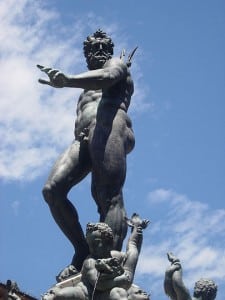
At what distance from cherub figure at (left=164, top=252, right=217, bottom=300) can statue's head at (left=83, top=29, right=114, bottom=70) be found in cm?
308

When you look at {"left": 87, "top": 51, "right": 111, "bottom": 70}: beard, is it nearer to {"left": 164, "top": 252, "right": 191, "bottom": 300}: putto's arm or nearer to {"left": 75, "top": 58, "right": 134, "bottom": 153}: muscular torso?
{"left": 75, "top": 58, "right": 134, "bottom": 153}: muscular torso

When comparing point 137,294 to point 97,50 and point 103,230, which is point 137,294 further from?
point 97,50

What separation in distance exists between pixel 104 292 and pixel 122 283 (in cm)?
21

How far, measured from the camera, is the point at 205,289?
39.2 ft

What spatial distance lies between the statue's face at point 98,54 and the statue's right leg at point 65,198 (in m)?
1.53

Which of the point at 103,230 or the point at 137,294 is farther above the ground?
the point at 103,230

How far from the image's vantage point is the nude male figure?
467 inches

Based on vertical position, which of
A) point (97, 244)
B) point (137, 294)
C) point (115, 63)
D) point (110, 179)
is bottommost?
point (137, 294)

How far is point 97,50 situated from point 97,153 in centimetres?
185

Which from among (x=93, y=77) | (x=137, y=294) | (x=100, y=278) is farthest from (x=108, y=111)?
(x=100, y=278)

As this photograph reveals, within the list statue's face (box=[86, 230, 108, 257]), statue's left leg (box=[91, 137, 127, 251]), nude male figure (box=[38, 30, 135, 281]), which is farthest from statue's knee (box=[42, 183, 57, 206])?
Result: statue's face (box=[86, 230, 108, 257])

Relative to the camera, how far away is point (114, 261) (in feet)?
31.6

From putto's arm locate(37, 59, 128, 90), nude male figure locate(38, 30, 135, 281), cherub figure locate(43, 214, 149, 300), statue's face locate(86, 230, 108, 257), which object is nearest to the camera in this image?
cherub figure locate(43, 214, 149, 300)

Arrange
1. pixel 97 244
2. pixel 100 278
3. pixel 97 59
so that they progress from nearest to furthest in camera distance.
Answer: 1. pixel 100 278
2. pixel 97 244
3. pixel 97 59
